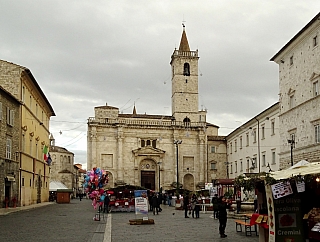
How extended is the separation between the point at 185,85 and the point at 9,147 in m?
42.5

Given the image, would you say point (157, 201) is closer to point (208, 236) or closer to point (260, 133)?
point (208, 236)

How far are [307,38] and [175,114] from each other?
136 feet

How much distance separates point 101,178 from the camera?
2578cm

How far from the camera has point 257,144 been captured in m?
52.8

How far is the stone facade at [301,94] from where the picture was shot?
98.9ft

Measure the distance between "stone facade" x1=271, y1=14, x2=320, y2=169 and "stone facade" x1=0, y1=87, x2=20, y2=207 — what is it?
20136 mm

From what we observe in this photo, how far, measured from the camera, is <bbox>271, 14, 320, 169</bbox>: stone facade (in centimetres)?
3016

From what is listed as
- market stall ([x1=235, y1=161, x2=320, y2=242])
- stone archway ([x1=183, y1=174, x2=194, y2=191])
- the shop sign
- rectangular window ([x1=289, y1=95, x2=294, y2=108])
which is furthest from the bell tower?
the shop sign

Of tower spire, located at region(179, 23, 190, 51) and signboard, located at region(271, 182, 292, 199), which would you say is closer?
signboard, located at region(271, 182, 292, 199)

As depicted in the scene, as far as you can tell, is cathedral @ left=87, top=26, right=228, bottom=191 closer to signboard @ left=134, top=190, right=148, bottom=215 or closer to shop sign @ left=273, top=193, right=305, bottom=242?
signboard @ left=134, top=190, right=148, bottom=215

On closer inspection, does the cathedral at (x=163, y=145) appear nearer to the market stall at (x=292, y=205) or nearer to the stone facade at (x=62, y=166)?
the stone facade at (x=62, y=166)

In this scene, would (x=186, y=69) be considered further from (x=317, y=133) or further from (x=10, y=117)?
(x=317, y=133)

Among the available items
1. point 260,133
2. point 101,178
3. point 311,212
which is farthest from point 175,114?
point 311,212

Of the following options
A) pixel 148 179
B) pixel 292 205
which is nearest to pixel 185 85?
pixel 148 179
